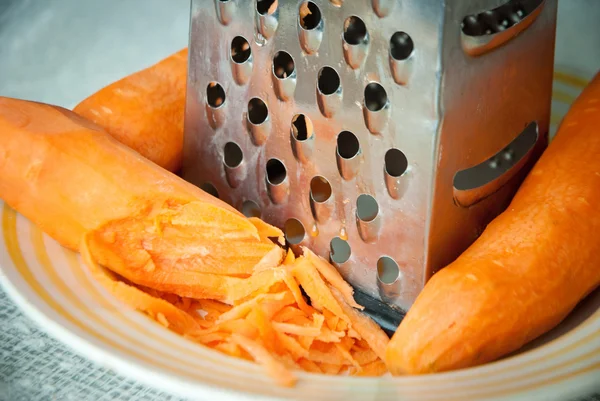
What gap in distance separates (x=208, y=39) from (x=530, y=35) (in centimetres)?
37

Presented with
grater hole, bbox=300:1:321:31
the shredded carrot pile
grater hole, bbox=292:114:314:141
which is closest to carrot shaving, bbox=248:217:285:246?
the shredded carrot pile

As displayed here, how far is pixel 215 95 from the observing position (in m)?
0.95

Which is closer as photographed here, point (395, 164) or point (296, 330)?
point (296, 330)

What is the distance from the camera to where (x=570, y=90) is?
1.22 meters

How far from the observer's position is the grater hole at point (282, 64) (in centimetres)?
84

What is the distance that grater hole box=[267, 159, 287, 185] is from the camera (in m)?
0.91

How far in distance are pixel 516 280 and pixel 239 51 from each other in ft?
1.39

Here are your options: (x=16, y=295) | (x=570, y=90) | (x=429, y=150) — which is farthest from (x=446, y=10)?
(x=570, y=90)

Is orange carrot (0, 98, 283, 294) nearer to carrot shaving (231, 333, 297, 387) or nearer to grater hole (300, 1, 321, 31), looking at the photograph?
carrot shaving (231, 333, 297, 387)

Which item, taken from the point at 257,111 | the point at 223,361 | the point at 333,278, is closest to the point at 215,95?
the point at 257,111

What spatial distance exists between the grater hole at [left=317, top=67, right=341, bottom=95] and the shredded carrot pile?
0.17 meters

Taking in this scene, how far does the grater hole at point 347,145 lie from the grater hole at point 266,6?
0.16 metres

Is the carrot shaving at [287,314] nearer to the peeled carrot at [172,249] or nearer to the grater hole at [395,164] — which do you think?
the peeled carrot at [172,249]

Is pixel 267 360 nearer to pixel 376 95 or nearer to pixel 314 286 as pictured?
pixel 314 286
